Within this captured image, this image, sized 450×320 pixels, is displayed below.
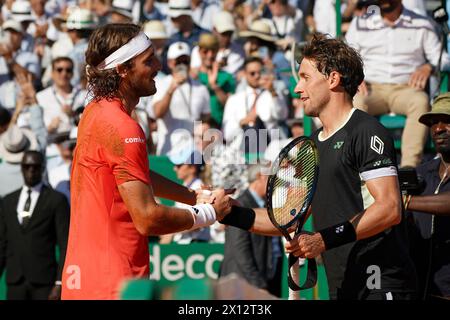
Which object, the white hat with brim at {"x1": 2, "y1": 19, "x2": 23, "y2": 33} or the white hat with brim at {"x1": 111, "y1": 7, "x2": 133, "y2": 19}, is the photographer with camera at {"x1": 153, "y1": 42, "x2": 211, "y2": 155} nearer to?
the white hat with brim at {"x1": 111, "y1": 7, "x2": 133, "y2": 19}

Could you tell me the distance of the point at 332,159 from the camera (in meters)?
5.27

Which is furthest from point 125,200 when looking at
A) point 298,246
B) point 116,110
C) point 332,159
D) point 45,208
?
point 45,208

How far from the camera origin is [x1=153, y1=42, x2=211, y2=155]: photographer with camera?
10.6 meters

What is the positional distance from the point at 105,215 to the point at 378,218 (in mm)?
1367

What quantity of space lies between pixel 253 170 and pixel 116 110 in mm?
4940

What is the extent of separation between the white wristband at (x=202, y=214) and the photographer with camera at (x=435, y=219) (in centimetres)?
154

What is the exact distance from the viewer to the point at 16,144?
10641 millimetres

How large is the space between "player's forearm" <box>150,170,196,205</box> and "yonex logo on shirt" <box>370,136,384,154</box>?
1.03 metres

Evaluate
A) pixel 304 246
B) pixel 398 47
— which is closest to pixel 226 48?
pixel 398 47

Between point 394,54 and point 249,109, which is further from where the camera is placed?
point 249,109

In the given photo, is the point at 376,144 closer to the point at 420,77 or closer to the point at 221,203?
the point at 221,203

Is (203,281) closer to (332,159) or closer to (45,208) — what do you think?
(332,159)

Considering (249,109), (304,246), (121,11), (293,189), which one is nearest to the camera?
(304,246)

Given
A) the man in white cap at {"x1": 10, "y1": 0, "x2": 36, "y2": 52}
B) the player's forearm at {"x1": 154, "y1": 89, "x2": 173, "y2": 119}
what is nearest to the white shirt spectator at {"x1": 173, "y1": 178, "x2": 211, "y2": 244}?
the player's forearm at {"x1": 154, "y1": 89, "x2": 173, "y2": 119}
